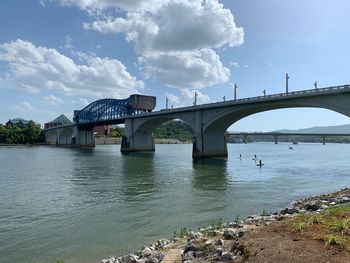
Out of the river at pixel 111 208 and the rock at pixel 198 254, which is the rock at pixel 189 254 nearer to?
the rock at pixel 198 254


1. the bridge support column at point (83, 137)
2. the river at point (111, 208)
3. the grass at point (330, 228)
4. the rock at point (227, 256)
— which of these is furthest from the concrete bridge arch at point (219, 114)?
the bridge support column at point (83, 137)

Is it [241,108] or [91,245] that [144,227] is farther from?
[241,108]

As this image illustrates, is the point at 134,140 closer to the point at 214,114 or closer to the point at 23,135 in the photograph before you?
the point at 214,114

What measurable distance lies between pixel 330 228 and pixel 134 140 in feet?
319

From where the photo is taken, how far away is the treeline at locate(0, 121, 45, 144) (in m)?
163

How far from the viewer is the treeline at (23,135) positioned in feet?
535

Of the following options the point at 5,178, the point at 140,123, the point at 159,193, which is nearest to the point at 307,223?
the point at 159,193

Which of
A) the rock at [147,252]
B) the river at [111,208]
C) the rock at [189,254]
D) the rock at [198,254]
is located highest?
the rock at [198,254]

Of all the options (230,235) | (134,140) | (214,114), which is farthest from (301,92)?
(134,140)

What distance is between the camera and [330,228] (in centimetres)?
899

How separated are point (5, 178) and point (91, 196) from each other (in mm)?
15487

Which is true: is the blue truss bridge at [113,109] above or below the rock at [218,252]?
above

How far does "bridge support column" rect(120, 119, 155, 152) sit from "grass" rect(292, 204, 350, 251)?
95675 millimetres

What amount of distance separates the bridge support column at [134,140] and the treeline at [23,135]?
267ft
